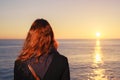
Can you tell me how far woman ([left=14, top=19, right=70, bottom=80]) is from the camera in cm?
327

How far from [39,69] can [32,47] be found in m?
0.25

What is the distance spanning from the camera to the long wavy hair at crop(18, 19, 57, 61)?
3279mm

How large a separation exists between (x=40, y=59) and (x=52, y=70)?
0.60 feet

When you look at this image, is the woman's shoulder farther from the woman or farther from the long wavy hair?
the long wavy hair

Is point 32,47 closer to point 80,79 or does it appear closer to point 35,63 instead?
point 35,63

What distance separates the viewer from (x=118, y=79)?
3841cm

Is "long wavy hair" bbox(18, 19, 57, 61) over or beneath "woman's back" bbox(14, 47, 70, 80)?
over

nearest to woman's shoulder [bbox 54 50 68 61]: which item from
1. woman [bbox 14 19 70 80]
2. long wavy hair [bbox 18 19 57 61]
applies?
woman [bbox 14 19 70 80]

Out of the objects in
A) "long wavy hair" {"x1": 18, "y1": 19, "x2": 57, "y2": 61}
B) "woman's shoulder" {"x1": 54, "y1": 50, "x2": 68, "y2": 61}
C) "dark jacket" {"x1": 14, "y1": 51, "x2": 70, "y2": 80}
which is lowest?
"dark jacket" {"x1": 14, "y1": 51, "x2": 70, "y2": 80}

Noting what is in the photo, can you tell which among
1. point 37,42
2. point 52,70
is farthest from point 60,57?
point 37,42

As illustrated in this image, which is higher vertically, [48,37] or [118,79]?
[48,37]

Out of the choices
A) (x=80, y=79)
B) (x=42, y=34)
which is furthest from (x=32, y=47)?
(x=80, y=79)

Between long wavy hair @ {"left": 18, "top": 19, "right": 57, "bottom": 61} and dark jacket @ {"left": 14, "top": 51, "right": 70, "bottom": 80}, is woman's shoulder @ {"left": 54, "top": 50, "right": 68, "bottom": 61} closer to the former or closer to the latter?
dark jacket @ {"left": 14, "top": 51, "right": 70, "bottom": 80}

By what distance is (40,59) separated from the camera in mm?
A: 3334
